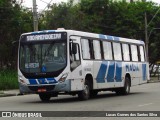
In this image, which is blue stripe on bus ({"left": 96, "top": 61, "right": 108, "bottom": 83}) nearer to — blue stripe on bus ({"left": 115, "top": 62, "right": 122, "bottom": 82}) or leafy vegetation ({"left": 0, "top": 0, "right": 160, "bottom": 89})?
blue stripe on bus ({"left": 115, "top": 62, "right": 122, "bottom": 82})

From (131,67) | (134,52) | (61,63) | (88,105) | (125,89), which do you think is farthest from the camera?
(134,52)

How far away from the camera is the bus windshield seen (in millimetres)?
20578

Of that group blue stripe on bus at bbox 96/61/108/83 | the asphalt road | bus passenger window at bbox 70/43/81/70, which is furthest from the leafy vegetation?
bus passenger window at bbox 70/43/81/70

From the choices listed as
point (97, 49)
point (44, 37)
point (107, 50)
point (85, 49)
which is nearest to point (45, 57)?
point (44, 37)

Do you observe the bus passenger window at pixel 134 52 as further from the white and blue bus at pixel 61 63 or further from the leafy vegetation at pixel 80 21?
the leafy vegetation at pixel 80 21

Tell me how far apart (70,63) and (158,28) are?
38299 millimetres

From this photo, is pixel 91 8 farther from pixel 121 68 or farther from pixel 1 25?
pixel 121 68

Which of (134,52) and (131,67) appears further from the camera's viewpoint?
(134,52)

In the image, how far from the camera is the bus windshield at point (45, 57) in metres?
20.6

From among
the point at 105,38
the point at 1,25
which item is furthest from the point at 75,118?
the point at 1,25

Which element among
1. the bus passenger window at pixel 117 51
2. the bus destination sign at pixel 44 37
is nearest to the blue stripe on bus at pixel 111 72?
the bus passenger window at pixel 117 51

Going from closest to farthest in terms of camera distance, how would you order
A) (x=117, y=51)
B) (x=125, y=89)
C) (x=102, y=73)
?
(x=102, y=73), (x=117, y=51), (x=125, y=89)

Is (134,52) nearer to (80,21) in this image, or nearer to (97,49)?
(97,49)

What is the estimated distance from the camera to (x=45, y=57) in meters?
20.8
